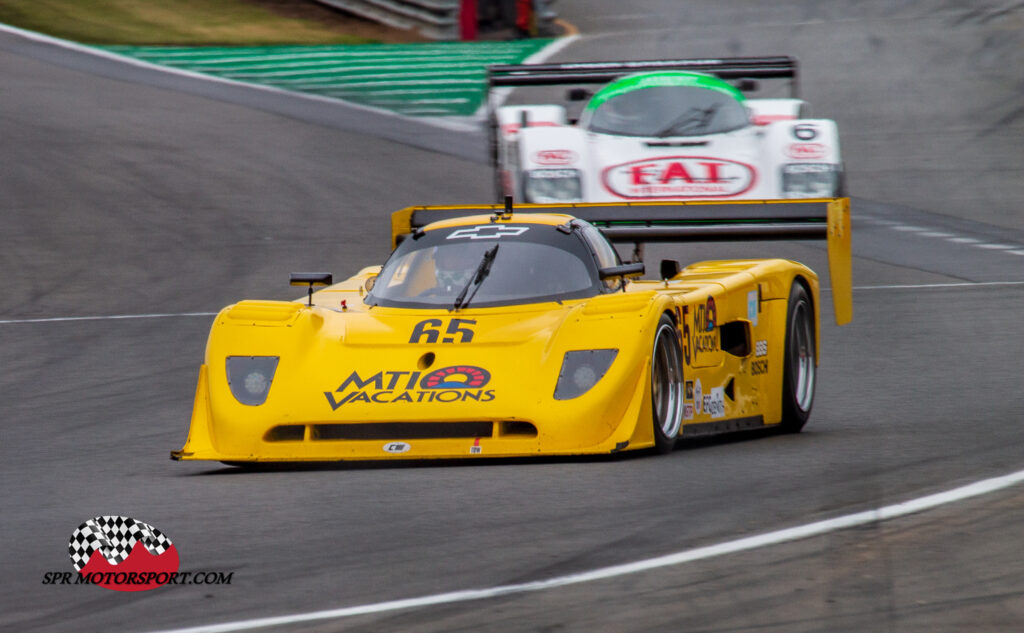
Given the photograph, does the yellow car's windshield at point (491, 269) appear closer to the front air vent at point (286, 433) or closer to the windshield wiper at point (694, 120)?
the front air vent at point (286, 433)

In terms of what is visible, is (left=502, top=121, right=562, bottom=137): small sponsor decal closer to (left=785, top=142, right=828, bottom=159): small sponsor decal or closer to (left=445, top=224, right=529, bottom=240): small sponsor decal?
(left=785, top=142, right=828, bottom=159): small sponsor decal

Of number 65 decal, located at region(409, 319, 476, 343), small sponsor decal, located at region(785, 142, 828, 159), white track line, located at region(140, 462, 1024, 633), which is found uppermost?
small sponsor decal, located at region(785, 142, 828, 159)

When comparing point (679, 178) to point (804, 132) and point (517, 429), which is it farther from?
point (517, 429)

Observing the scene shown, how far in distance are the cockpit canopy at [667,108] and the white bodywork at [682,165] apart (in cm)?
37


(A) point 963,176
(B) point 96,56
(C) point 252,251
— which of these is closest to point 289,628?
(C) point 252,251

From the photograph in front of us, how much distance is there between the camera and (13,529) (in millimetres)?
6191

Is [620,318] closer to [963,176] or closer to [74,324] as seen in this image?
[74,324]

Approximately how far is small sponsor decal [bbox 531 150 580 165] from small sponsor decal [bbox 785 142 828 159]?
6.04 ft

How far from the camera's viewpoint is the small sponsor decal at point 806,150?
1485 centimetres

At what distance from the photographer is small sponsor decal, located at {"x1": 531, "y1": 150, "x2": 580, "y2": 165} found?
1491 centimetres

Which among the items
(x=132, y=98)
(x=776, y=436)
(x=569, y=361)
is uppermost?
(x=132, y=98)

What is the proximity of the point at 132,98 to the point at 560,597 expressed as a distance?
21.1m

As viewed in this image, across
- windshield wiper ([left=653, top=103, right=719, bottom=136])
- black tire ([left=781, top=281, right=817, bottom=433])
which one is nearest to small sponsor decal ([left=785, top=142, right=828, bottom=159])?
windshield wiper ([left=653, top=103, right=719, bottom=136])

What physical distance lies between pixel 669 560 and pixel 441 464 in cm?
235
